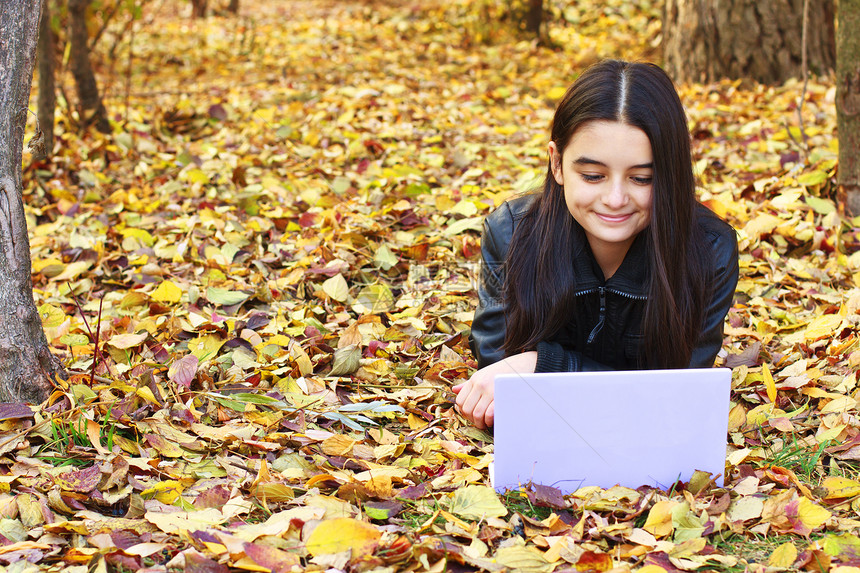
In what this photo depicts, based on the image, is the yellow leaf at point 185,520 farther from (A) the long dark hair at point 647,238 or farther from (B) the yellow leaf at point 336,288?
(B) the yellow leaf at point 336,288

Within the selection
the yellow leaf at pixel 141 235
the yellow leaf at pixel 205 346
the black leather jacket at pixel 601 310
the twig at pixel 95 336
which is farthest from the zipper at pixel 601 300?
the yellow leaf at pixel 141 235

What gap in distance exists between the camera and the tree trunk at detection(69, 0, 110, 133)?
12.4ft

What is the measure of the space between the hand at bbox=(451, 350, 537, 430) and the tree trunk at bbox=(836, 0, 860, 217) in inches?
61.3

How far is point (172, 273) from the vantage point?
2629mm

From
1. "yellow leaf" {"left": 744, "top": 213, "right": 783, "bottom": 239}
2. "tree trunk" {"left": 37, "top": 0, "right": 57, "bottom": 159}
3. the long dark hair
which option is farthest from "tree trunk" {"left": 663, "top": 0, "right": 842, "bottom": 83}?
"tree trunk" {"left": 37, "top": 0, "right": 57, "bottom": 159}

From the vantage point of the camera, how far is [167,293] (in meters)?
2.36

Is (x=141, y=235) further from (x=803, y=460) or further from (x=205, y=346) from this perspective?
(x=803, y=460)

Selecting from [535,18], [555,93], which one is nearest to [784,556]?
[555,93]

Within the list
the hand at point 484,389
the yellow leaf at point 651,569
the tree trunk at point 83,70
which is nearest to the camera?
the yellow leaf at point 651,569

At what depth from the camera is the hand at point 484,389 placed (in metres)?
1.81

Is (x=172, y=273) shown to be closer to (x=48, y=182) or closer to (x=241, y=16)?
(x=48, y=182)

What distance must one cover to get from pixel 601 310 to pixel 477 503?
0.65 meters

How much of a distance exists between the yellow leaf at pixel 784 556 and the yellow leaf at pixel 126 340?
Answer: 1.54 m

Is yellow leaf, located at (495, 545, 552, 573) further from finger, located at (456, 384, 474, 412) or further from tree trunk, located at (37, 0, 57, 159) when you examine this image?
tree trunk, located at (37, 0, 57, 159)
